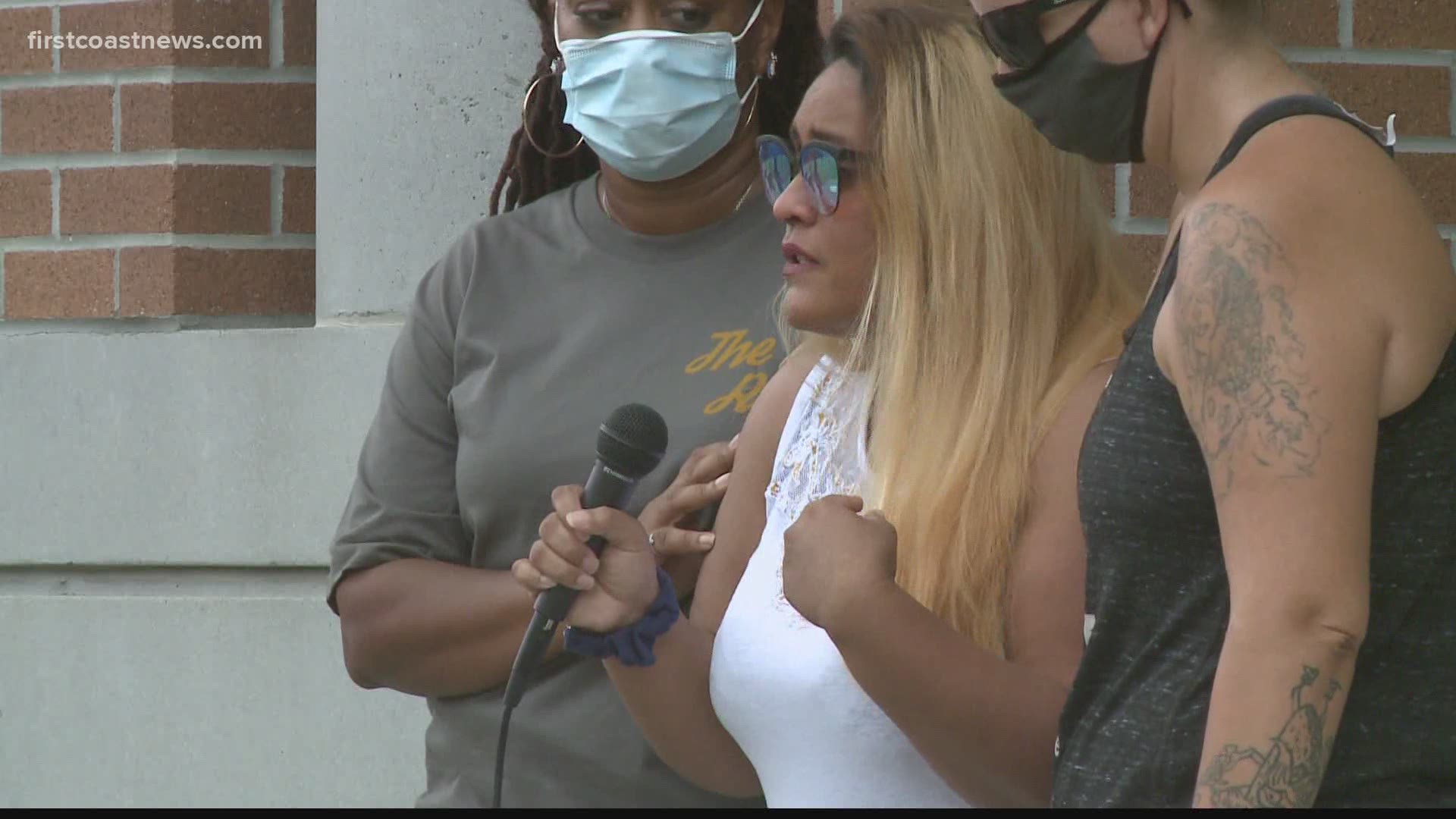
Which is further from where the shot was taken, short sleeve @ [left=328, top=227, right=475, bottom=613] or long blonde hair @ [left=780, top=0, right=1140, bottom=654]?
short sleeve @ [left=328, top=227, right=475, bottom=613]

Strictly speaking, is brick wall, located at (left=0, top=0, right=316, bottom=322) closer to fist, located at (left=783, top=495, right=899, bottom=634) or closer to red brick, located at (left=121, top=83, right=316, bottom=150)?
red brick, located at (left=121, top=83, right=316, bottom=150)

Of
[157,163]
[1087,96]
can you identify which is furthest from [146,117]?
[1087,96]

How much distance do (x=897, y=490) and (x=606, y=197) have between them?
0.94 metres

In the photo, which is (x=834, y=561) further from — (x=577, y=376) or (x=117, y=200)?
(x=117, y=200)

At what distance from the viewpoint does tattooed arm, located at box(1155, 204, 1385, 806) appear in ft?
5.00

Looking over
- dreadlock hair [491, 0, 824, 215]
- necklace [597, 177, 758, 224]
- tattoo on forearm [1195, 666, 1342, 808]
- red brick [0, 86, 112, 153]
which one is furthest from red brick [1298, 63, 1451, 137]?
red brick [0, 86, 112, 153]

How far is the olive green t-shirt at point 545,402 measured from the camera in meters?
2.65

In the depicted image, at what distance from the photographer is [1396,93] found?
10.5 feet

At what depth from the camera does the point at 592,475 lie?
226cm

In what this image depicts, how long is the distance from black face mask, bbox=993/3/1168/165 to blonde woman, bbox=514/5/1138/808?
34cm

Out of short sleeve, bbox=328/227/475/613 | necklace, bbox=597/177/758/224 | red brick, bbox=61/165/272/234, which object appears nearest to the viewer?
short sleeve, bbox=328/227/475/613

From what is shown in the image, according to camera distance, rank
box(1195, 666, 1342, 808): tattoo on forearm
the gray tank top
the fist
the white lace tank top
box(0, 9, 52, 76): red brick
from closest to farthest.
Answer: box(1195, 666, 1342, 808): tattoo on forearm → the gray tank top → the fist → the white lace tank top → box(0, 9, 52, 76): red brick

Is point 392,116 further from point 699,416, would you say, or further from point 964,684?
point 964,684

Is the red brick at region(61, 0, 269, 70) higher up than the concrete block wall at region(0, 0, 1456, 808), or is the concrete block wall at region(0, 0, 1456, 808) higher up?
the red brick at region(61, 0, 269, 70)
